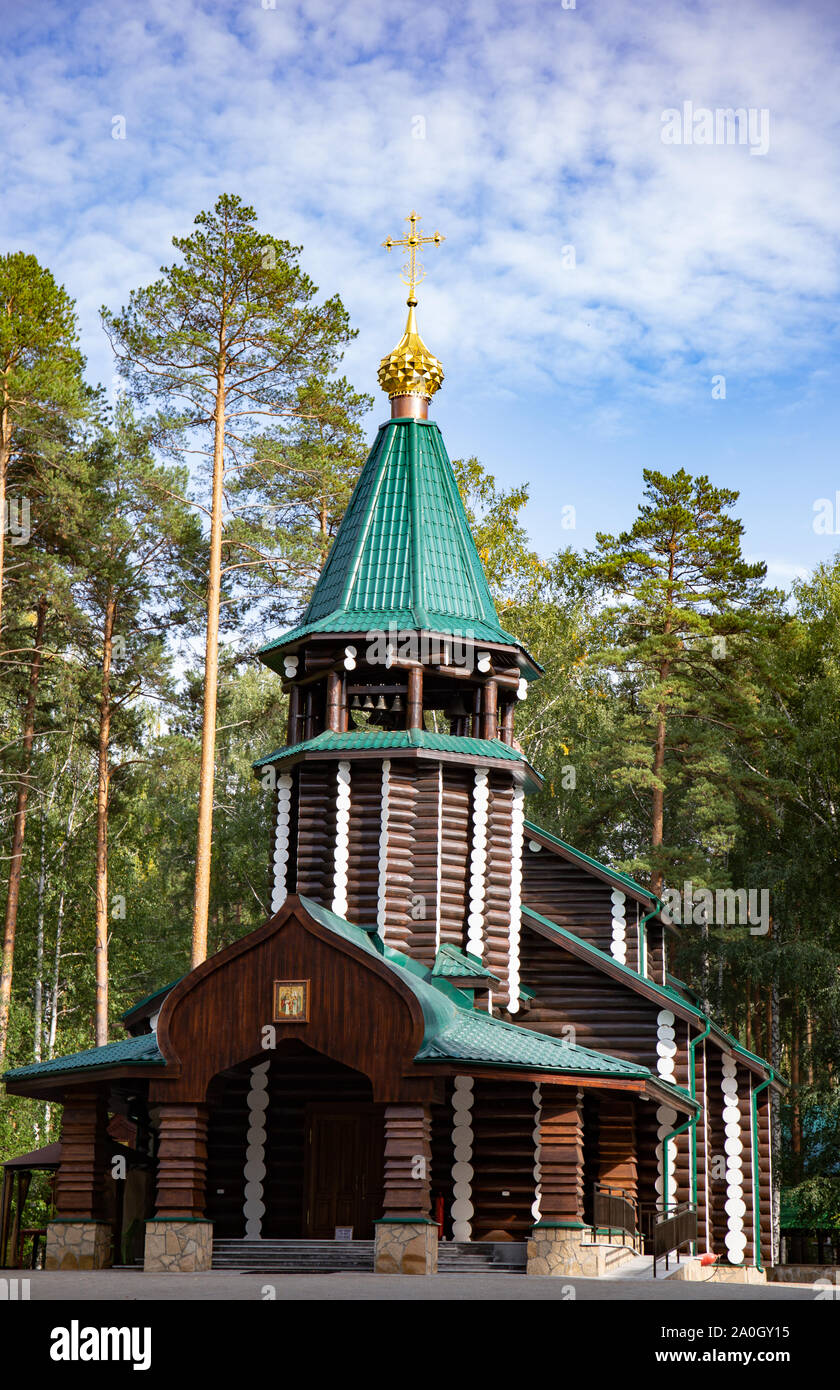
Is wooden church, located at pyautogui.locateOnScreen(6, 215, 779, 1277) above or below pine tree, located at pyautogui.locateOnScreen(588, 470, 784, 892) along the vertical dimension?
below

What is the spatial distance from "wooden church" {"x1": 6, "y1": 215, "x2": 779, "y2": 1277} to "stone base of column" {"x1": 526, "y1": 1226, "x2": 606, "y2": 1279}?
0.03 meters

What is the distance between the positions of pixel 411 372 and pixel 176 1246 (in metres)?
13.4

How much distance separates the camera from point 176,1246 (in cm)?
1625

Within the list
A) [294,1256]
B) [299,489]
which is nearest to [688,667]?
[299,489]

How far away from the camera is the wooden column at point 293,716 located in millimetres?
21422

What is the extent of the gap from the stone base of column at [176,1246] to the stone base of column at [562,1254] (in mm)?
3635

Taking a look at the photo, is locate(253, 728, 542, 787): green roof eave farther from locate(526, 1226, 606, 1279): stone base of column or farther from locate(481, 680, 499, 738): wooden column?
locate(526, 1226, 606, 1279): stone base of column

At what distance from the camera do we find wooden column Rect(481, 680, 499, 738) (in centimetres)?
2109

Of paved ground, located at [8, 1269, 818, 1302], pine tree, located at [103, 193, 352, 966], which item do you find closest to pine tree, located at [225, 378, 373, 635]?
pine tree, located at [103, 193, 352, 966]

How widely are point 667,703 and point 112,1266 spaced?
1789cm
